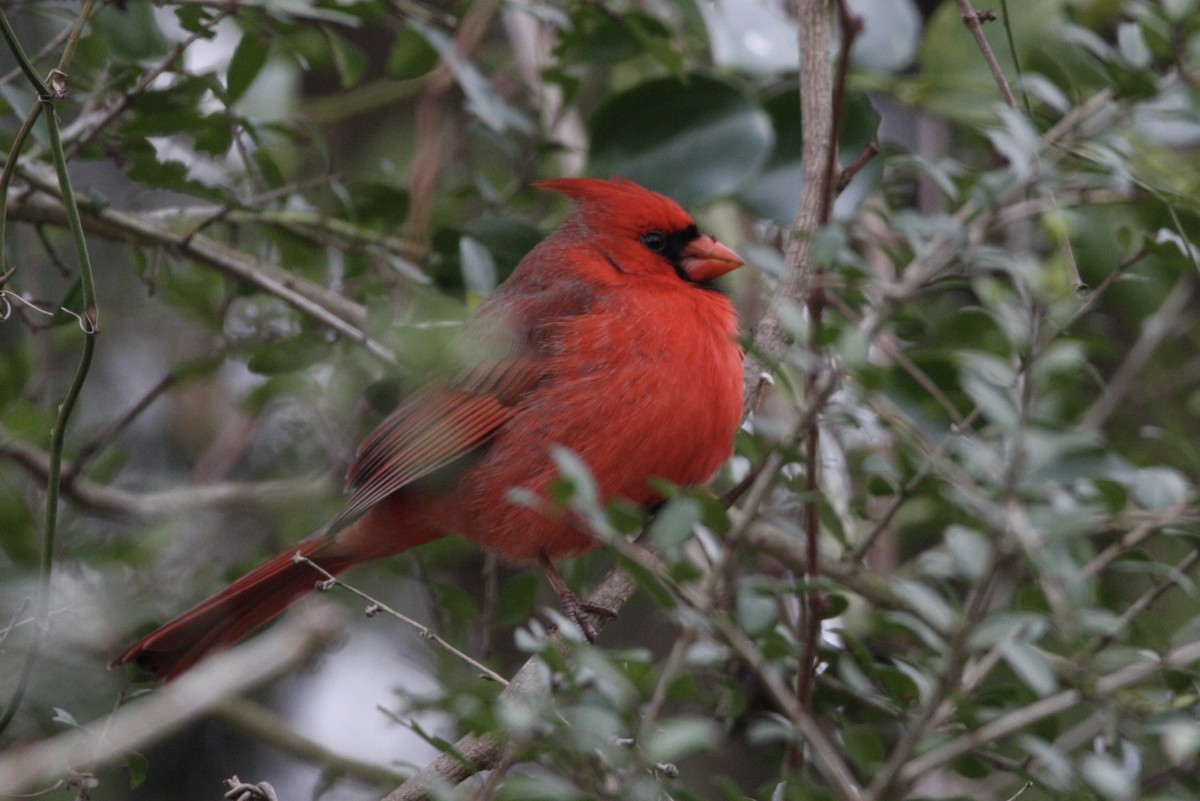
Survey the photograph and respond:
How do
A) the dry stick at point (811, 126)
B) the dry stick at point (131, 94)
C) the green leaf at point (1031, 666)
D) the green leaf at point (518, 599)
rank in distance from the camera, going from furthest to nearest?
the green leaf at point (518, 599) → the dry stick at point (131, 94) → the dry stick at point (811, 126) → the green leaf at point (1031, 666)

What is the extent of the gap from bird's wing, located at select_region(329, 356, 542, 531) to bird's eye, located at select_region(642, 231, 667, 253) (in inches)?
14.7

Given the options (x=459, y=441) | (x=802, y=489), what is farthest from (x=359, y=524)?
(x=802, y=489)

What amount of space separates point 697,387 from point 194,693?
1.23 meters

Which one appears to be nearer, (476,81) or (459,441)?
(476,81)

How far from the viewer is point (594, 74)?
13.3ft

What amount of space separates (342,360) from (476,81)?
64 centimetres

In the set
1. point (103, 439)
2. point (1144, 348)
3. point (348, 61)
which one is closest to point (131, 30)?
point (348, 61)

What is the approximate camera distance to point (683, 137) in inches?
107

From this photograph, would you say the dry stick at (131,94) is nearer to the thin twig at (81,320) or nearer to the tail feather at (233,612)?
→ the thin twig at (81,320)

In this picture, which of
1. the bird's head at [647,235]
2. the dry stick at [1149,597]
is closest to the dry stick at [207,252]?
the bird's head at [647,235]

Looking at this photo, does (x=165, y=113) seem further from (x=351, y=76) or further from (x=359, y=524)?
(x=359, y=524)

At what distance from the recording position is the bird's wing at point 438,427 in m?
2.66

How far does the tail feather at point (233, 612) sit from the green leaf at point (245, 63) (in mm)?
847

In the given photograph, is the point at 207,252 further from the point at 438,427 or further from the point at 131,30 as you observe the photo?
the point at 438,427
